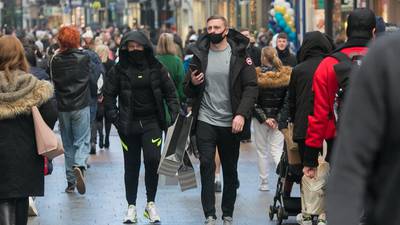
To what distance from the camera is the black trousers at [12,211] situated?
831cm

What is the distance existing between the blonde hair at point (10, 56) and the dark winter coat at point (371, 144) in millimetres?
5532

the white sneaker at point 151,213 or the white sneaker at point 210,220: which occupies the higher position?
the white sneaker at point 210,220

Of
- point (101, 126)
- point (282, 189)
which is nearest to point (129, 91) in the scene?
point (282, 189)

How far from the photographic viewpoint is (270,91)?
13.0m

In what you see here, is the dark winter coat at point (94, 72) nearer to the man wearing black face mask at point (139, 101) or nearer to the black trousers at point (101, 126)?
the man wearing black face mask at point (139, 101)

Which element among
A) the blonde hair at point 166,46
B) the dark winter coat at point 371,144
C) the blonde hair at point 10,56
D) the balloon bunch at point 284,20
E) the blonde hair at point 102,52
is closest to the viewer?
the dark winter coat at point 371,144

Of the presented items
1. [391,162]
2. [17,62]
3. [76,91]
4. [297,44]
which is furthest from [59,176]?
[297,44]

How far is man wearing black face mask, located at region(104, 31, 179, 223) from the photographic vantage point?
10578 mm

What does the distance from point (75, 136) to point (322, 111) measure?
220 inches

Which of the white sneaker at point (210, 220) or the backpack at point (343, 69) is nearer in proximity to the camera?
the backpack at point (343, 69)

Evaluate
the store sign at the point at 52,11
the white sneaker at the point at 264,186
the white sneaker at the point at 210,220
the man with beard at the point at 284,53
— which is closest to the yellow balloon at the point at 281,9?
the man with beard at the point at 284,53

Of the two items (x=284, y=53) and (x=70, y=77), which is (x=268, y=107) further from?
(x=284, y=53)

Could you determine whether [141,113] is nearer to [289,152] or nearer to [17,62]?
[289,152]

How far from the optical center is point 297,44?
29906 millimetres
